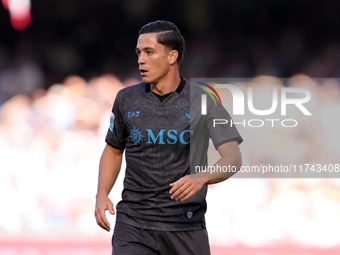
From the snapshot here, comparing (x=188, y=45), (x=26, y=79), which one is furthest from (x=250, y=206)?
(x=26, y=79)

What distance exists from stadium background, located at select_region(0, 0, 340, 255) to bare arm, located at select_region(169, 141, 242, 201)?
9.83 ft

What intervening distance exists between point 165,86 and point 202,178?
2.00 ft

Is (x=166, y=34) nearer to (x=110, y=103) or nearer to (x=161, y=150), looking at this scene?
(x=161, y=150)

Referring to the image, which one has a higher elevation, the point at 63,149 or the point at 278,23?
the point at 278,23

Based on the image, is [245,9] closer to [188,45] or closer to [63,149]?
[188,45]

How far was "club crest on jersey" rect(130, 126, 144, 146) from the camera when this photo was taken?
2.45 metres

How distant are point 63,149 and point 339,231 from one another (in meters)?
3.21

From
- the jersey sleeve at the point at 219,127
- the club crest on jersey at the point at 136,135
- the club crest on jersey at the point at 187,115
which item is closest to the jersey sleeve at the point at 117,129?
the club crest on jersey at the point at 136,135

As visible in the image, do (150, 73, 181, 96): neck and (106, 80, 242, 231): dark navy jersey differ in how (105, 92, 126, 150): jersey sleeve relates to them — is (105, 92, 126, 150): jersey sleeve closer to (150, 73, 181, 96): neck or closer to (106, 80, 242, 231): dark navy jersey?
(106, 80, 242, 231): dark navy jersey

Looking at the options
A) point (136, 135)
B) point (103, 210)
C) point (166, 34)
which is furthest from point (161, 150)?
point (166, 34)

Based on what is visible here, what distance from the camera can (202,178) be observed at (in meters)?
2.21

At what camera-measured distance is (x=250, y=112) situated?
18.6 feet

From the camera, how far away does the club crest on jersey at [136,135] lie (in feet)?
8.02

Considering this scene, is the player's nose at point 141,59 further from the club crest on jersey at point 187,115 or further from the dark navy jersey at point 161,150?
the club crest on jersey at point 187,115
